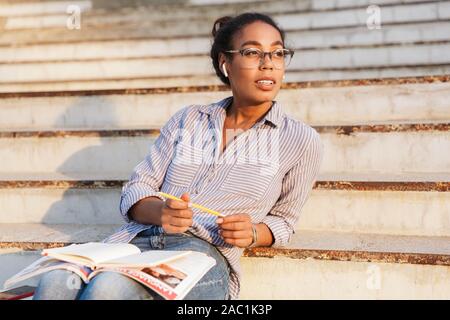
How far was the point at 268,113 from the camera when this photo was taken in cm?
223

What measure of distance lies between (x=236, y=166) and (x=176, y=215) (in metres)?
0.38

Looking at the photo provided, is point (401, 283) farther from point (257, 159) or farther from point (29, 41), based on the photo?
point (29, 41)

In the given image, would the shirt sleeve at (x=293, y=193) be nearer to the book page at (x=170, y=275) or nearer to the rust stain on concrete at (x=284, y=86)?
the book page at (x=170, y=275)

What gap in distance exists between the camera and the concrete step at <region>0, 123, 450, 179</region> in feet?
9.30

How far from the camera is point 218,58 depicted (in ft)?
7.77

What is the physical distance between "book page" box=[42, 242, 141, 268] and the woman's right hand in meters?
0.13

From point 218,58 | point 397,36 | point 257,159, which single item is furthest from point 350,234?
point 397,36

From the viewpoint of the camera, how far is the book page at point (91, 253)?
68.6 inches

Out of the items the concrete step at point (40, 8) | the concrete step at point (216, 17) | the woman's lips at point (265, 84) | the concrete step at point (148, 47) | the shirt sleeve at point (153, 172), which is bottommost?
the shirt sleeve at point (153, 172)

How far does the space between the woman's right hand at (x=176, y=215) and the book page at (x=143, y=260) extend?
0.35ft

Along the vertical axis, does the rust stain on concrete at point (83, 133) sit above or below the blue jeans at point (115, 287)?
above

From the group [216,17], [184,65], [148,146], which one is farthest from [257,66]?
[216,17]

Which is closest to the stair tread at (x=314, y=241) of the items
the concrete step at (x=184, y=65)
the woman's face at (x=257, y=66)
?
the woman's face at (x=257, y=66)

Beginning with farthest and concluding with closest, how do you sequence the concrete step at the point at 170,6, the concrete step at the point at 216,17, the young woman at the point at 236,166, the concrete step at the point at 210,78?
1. the concrete step at the point at 170,6
2. the concrete step at the point at 216,17
3. the concrete step at the point at 210,78
4. the young woman at the point at 236,166
